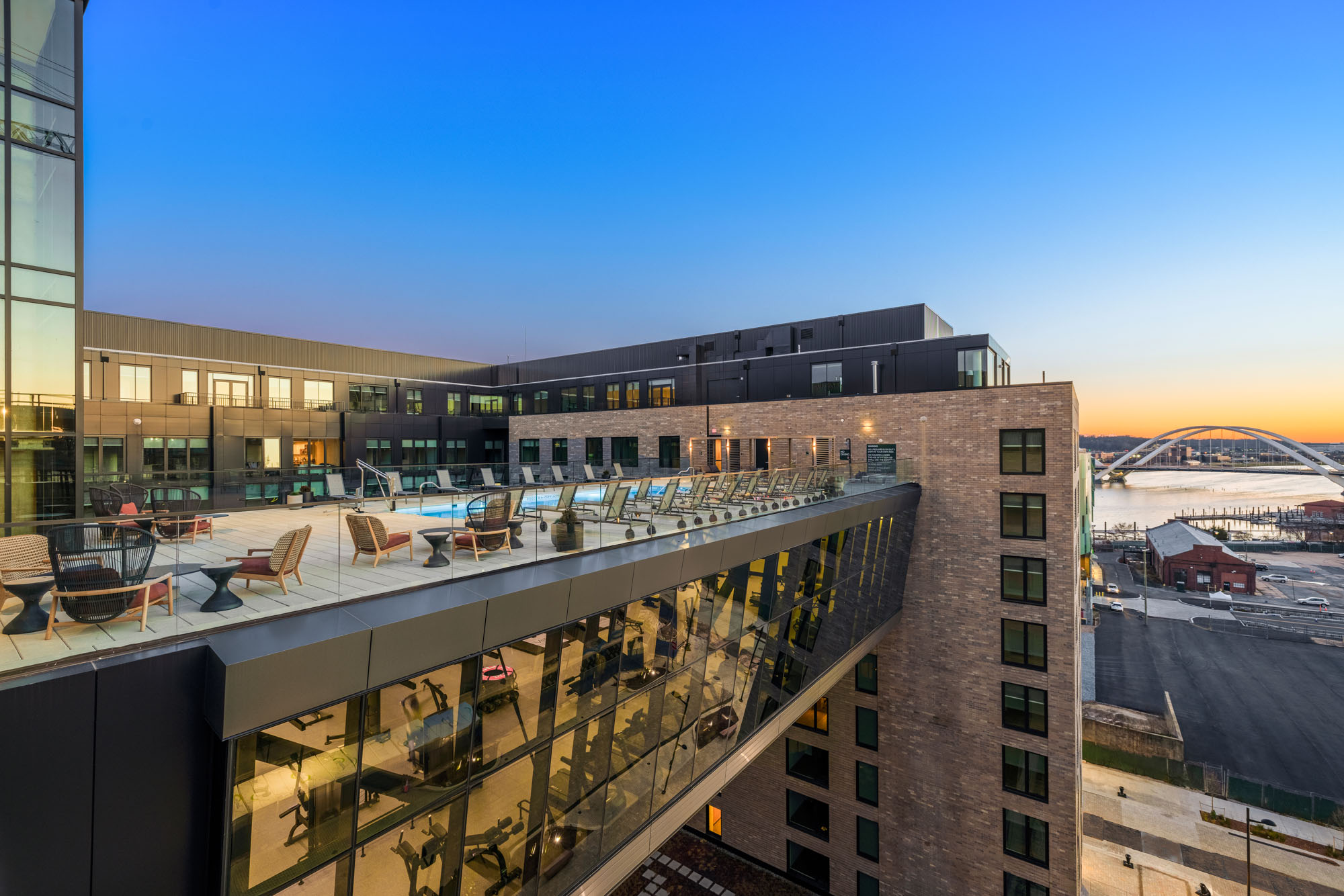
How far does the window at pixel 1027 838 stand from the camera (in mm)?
16453

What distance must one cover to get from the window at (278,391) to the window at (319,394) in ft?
3.55

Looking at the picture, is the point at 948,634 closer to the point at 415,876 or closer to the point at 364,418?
the point at 415,876

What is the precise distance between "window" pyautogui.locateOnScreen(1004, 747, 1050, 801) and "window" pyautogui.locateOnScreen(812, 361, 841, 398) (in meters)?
17.0

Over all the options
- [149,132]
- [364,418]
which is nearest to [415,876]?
[364,418]

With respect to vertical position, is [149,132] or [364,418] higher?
[149,132]

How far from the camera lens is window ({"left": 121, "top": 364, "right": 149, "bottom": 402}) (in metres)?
30.8

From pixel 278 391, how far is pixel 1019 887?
4646 cm

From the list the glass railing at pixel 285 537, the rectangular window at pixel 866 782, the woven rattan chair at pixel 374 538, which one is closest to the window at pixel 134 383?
the glass railing at pixel 285 537

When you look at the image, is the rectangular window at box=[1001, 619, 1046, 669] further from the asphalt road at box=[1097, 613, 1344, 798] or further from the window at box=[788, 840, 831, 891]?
the asphalt road at box=[1097, 613, 1344, 798]

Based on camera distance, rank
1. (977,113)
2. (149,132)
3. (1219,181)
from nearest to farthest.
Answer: (977,113) → (1219,181) → (149,132)

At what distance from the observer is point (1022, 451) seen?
17.9 meters

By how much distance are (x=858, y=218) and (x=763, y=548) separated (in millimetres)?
50370

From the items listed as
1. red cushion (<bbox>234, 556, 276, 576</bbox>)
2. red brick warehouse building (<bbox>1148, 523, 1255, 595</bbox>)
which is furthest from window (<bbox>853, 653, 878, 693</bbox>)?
red brick warehouse building (<bbox>1148, 523, 1255, 595</bbox>)

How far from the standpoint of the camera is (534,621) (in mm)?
6402
